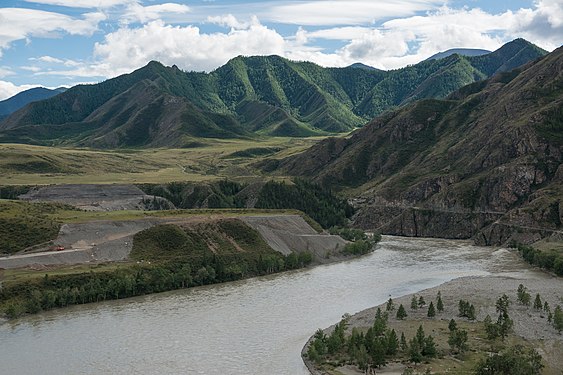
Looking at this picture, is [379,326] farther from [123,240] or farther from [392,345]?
[123,240]

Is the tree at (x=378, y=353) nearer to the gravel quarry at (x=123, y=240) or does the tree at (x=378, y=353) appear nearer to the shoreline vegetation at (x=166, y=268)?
the shoreline vegetation at (x=166, y=268)

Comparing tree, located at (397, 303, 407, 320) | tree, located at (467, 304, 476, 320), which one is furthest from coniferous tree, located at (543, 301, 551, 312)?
tree, located at (397, 303, 407, 320)

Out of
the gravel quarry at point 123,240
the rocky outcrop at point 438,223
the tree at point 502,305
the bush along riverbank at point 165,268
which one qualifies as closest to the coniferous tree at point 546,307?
the tree at point 502,305

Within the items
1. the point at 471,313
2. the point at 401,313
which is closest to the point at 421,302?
the point at 401,313

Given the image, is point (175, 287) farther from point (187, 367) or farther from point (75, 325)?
point (187, 367)

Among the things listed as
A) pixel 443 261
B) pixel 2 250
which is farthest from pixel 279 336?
pixel 443 261
